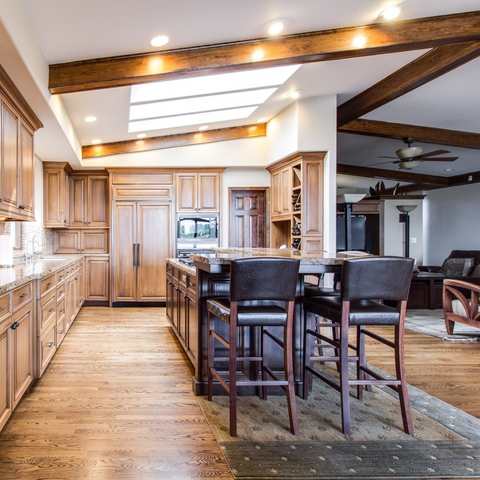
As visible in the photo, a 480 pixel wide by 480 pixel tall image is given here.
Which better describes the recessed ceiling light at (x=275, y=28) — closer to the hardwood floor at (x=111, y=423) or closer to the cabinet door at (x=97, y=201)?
the hardwood floor at (x=111, y=423)

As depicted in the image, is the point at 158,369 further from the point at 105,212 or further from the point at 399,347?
the point at 105,212

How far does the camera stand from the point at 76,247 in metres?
7.07

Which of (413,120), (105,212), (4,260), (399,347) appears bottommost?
(399,347)

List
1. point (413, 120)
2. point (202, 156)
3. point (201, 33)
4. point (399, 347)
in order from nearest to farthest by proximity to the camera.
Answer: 1. point (399, 347)
2. point (201, 33)
3. point (413, 120)
4. point (202, 156)

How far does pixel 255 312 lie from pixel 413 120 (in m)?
5.18

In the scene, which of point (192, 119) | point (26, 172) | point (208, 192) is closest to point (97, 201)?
point (208, 192)

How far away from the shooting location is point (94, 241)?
711cm

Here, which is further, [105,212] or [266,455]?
[105,212]

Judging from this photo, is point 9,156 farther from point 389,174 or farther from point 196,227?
point 389,174

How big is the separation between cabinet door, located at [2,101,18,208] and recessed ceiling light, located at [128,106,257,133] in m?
2.35

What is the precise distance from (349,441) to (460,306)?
3286 millimetres

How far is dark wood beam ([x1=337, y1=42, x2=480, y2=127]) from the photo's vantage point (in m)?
3.85

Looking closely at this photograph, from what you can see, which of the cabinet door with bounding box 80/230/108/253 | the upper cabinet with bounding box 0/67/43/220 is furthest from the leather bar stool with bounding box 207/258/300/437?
the cabinet door with bounding box 80/230/108/253

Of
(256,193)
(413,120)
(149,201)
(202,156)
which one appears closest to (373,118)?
(413,120)
